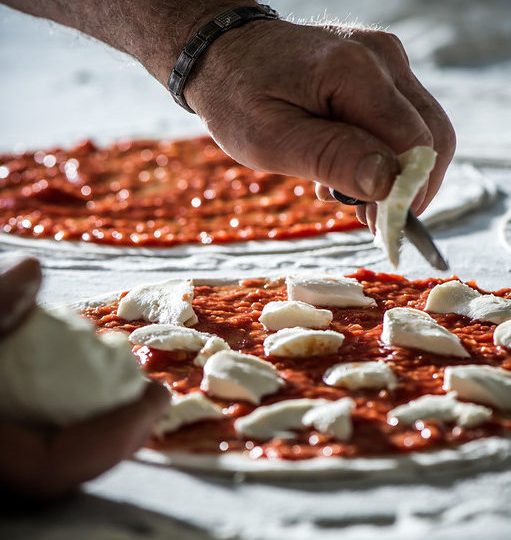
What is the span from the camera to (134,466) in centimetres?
129

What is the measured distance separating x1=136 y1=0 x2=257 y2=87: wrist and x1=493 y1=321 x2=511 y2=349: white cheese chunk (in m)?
0.80

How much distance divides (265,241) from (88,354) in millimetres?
1334

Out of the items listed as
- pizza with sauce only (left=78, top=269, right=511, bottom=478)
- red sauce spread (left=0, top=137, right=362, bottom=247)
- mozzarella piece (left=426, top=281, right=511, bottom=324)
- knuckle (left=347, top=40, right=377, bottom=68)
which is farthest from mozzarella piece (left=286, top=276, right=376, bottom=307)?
red sauce spread (left=0, top=137, right=362, bottom=247)

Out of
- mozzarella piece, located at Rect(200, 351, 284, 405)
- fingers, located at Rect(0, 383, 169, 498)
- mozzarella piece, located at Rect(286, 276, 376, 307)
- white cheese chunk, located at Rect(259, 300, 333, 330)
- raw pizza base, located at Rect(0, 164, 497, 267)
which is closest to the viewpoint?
fingers, located at Rect(0, 383, 169, 498)

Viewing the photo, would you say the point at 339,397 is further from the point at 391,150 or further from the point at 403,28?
the point at 403,28

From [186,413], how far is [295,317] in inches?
16.0

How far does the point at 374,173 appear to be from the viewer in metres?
1.47

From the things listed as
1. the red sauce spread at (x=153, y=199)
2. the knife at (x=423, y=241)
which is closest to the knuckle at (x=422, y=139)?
the knife at (x=423, y=241)

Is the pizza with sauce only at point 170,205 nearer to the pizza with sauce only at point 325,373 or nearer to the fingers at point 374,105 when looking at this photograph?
the pizza with sauce only at point 325,373

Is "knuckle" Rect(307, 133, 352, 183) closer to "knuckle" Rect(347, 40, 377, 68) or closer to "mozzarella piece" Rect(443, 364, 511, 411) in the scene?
"knuckle" Rect(347, 40, 377, 68)

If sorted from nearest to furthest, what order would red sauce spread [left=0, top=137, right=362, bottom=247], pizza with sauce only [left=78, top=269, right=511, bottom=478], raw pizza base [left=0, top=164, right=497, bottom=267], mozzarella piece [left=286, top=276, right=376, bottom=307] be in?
1. pizza with sauce only [left=78, top=269, right=511, bottom=478]
2. mozzarella piece [left=286, top=276, right=376, bottom=307]
3. raw pizza base [left=0, top=164, right=497, bottom=267]
4. red sauce spread [left=0, top=137, right=362, bottom=247]

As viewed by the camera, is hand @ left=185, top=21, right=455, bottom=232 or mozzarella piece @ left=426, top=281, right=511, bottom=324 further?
mozzarella piece @ left=426, top=281, right=511, bottom=324

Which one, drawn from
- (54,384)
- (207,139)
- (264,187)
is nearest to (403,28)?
(207,139)

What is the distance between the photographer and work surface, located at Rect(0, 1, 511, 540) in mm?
1143
